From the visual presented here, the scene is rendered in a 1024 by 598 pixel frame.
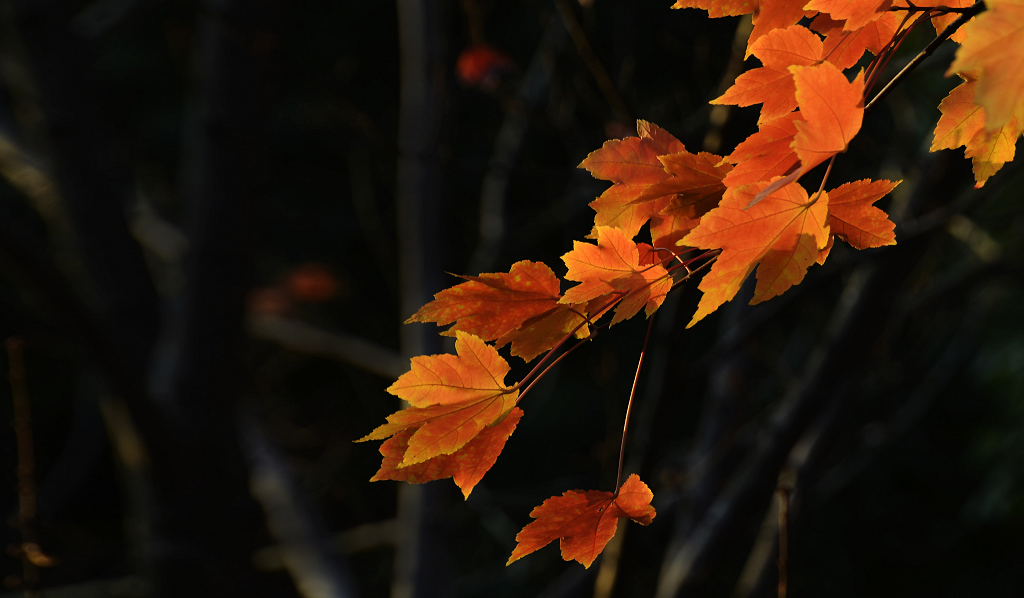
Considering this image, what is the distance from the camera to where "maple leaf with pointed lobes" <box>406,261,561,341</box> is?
483 mm

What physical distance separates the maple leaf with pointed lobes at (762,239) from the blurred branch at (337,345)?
1468 mm

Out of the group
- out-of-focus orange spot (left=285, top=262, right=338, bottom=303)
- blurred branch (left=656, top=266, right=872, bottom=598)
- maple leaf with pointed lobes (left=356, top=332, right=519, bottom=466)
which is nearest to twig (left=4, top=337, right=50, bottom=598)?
maple leaf with pointed lobes (left=356, top=332, right=519, bottom=466)

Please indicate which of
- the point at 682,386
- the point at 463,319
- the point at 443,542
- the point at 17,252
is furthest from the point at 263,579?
the point at 463,319

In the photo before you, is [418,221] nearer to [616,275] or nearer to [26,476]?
[26,476]

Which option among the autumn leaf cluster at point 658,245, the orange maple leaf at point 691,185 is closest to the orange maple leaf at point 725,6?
the autumn leaf cluster at point 658,245

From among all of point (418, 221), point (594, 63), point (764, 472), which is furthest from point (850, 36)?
point (418, 221)

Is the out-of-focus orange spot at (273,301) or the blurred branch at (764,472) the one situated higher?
the blurred branch at (764,472)

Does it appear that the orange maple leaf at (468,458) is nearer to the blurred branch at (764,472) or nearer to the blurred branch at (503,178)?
the blurred branch at (764,472)

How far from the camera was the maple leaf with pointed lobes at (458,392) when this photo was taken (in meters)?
0.46

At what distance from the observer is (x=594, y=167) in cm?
49

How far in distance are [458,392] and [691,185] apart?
0.21 m

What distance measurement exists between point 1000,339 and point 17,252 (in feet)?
14.7

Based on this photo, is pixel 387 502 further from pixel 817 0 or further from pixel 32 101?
pixel 817 0

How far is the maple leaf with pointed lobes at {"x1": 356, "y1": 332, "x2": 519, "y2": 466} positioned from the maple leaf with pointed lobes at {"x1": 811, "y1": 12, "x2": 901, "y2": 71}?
0.34 meters
